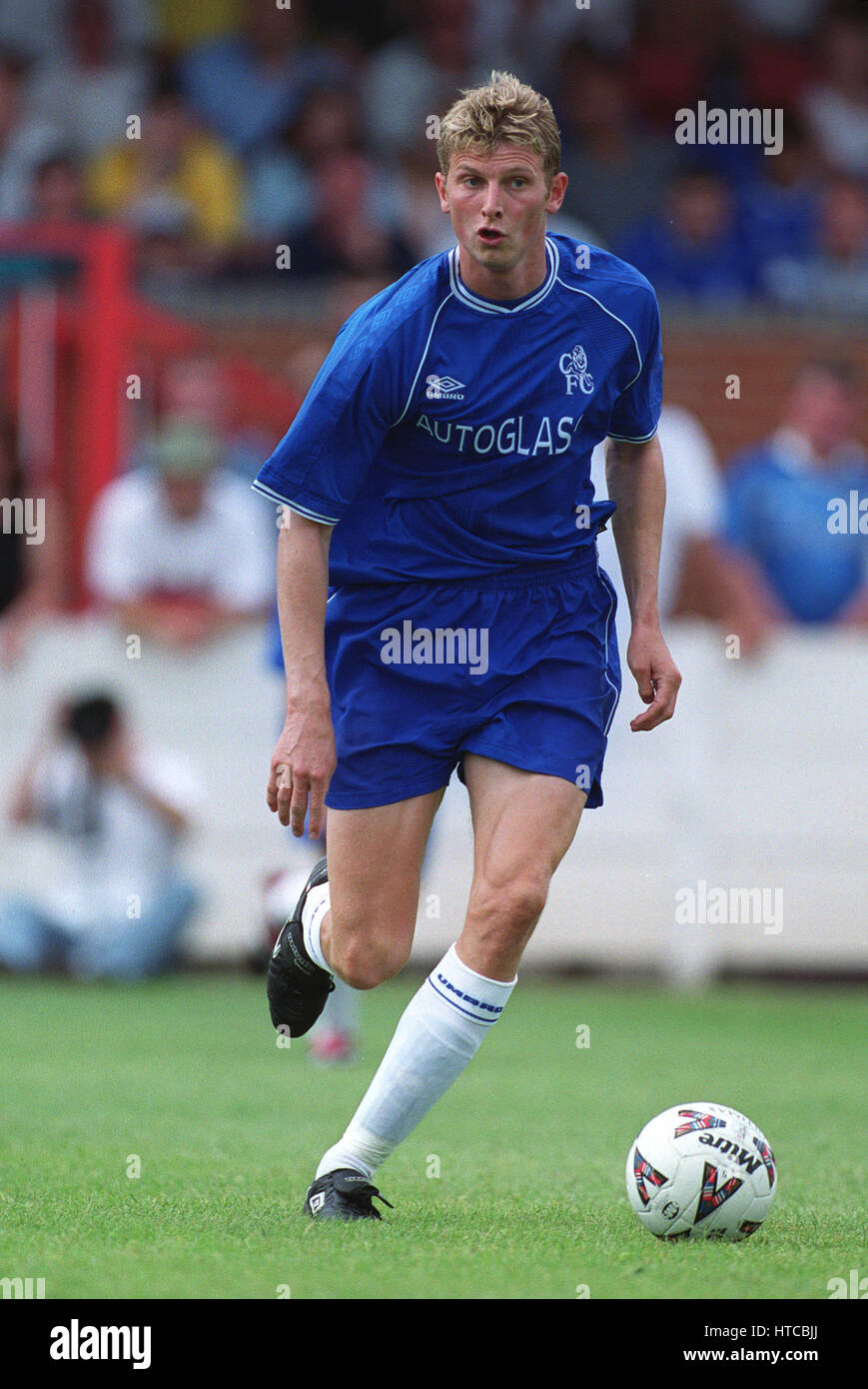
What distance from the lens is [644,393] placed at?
488 cm

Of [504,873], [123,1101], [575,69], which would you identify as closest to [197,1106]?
[123,1101]

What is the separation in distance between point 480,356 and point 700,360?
290 inches

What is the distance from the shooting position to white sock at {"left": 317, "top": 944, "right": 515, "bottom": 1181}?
15.0 feet

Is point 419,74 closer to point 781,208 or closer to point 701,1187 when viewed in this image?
point 781,208

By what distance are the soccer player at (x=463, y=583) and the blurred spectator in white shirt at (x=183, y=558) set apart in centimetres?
564

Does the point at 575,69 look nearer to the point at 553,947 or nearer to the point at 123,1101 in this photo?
the point at 553,947

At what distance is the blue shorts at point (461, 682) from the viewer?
185 inches

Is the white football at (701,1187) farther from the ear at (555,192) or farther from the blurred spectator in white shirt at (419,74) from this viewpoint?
the blurred spectator in white shirt at (419,74)

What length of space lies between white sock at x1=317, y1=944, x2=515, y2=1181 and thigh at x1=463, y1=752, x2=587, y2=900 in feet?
0.77

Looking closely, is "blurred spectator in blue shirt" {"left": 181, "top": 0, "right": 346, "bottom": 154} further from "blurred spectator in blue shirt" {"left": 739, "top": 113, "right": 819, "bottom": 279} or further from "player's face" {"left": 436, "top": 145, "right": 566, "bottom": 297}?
"player's face" {"left": 436, "top": 145, "right": 566, "bottom": 297}

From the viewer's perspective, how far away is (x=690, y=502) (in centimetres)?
994
